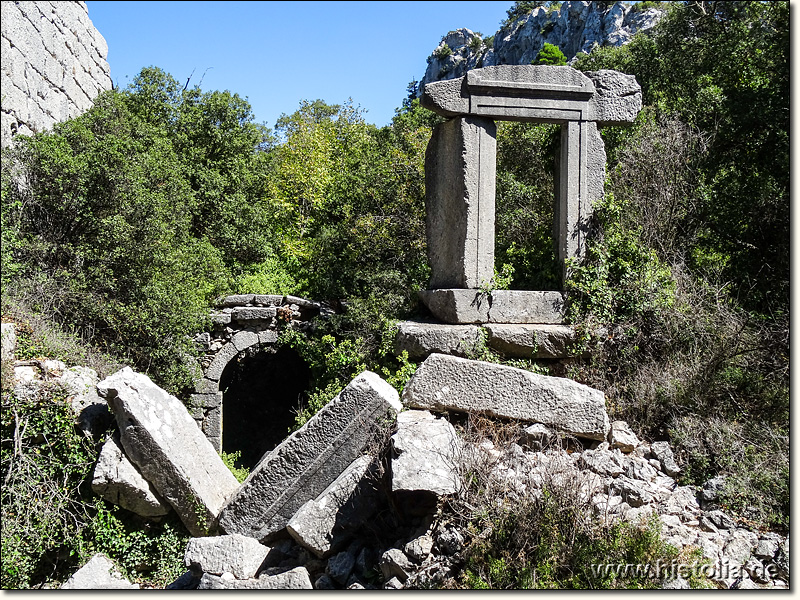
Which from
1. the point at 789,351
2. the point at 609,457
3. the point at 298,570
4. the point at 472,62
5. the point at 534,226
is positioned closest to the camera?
the point at 298,570

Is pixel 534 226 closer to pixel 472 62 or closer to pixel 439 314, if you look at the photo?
pixel 439 314

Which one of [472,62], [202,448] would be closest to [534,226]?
[202,448]

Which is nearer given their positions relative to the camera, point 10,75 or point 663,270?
point 663,270

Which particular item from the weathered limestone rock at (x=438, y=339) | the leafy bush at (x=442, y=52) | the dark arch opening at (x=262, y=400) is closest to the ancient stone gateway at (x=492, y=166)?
the weathered limestone rock at (x=438, y=339)

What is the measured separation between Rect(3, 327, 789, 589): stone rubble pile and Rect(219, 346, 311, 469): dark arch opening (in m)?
7.72

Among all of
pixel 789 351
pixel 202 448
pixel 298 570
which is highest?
pixel 789 351

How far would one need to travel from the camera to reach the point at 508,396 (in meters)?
4.83

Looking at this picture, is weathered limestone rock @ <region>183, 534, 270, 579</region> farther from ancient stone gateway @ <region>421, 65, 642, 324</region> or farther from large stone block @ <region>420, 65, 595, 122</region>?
large stone block @ <region>420, 65, 595, 122</region>

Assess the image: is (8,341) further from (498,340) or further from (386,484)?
(498,340)

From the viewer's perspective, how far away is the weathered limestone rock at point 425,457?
4.07 metres

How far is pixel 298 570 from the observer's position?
423cm

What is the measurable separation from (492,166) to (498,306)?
1.39m

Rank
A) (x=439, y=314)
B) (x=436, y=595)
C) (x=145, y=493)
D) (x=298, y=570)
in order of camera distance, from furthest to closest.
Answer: (x=439, y=314), (x=145, y=493), (x=298, y=570), (x=436, y=595)

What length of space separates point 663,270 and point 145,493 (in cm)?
512
